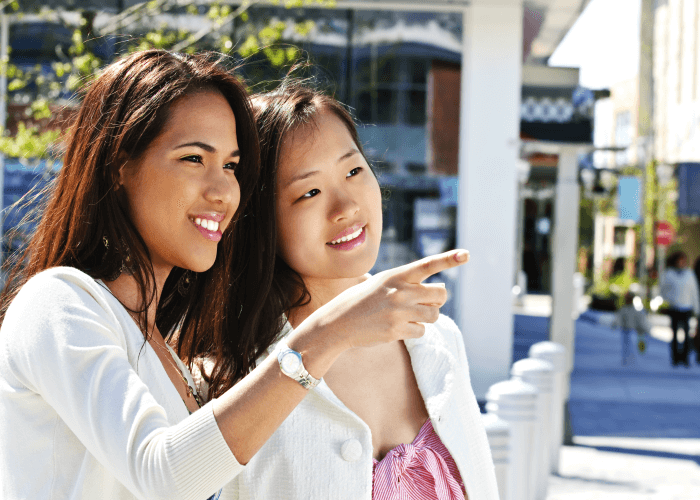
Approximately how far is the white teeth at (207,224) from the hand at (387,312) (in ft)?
1.33

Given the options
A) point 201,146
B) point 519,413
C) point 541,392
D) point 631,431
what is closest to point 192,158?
point 201,146

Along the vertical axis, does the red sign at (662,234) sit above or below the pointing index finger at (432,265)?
below

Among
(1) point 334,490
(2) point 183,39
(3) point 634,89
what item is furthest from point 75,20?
(3) point 634,89

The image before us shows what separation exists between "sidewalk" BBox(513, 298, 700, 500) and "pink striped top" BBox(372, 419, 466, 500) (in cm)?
403

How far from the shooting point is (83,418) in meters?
1.14

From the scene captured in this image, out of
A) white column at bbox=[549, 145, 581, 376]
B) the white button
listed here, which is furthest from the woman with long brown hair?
white column at bbox=[549, 145, 581, 376]

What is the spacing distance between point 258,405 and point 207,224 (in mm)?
484

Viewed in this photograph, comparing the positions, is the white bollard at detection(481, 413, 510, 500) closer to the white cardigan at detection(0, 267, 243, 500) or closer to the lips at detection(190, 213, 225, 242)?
the lips at detection(190, 213, 225, 242)

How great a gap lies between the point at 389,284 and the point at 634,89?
53.2 m

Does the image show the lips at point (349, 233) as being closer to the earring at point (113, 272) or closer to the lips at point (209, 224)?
the lips at point (209, 224)

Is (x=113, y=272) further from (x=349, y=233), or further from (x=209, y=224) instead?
(x=349, y=233)

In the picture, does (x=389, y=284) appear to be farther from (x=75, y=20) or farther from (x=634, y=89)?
(x=634, y=89)

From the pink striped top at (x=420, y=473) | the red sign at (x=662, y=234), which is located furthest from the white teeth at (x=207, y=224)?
the red sign at (x=662, y=234)

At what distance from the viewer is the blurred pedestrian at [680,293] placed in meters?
12.2
